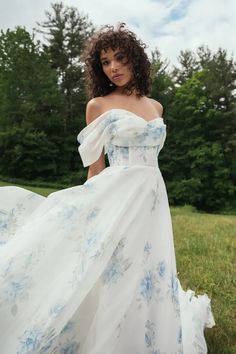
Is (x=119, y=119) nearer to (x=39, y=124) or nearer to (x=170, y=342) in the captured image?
(x=170, y=342)

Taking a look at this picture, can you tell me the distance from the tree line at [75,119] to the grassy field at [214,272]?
72.0ft

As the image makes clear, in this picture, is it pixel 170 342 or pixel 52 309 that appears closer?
pixel 52 309

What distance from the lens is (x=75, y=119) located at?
111 feet

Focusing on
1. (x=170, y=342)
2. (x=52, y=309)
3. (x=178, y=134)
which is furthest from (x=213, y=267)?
(x=178, y=134)

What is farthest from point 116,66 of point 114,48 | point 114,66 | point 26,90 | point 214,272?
point 26,90

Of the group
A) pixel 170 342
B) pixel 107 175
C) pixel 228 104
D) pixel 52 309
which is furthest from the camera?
pixel 228 104

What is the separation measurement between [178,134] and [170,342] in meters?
29.7

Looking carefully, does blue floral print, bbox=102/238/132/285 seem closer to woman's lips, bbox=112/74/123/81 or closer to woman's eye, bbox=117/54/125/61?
woman's lips, bbox=112/74/123/81

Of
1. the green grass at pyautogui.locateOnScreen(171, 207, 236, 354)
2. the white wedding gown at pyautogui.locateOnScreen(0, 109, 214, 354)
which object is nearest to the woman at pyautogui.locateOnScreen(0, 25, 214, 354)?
the white wedding gown at pyautogui.locateOnScreen(0, 109, 214, 354)

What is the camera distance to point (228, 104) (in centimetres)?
3112

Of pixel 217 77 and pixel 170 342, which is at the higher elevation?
pixel 217 77

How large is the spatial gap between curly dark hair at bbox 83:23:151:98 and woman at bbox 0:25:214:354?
1 centimetres

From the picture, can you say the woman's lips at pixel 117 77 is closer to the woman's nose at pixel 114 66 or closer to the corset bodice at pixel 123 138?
the woman's nose at pixel 114 66

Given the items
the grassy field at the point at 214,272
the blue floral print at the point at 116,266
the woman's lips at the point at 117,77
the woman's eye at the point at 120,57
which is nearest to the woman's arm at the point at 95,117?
the woman's lips at the point at 117,77
